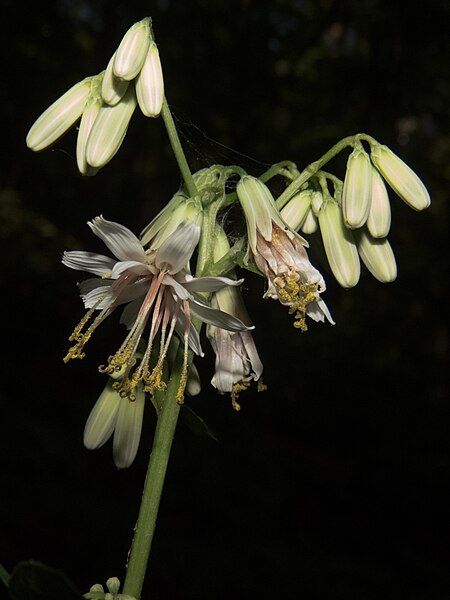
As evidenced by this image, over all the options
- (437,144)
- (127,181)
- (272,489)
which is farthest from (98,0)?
(437,144)

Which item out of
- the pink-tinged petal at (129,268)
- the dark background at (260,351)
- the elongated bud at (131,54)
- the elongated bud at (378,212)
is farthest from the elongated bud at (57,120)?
the dark background at (260,351)

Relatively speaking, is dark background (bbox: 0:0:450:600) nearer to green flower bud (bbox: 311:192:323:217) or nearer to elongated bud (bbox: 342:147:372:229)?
green flower bud (bbox: 311:192:323:217)

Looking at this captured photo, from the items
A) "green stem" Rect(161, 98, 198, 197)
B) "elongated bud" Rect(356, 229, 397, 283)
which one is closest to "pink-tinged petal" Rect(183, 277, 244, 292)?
"green stem" Rect(161, 98, 198, 197)

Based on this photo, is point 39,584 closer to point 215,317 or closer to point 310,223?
point 215,317

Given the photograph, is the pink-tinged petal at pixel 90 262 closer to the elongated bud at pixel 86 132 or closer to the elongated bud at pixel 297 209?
the elongated bud at pixel 86 132

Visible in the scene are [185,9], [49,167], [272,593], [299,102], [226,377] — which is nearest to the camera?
[226,377]

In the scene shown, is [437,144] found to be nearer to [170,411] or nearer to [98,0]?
[98,0]

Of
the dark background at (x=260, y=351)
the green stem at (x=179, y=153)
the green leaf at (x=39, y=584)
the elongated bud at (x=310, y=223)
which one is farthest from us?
the dark background at (x=260, y=351)
